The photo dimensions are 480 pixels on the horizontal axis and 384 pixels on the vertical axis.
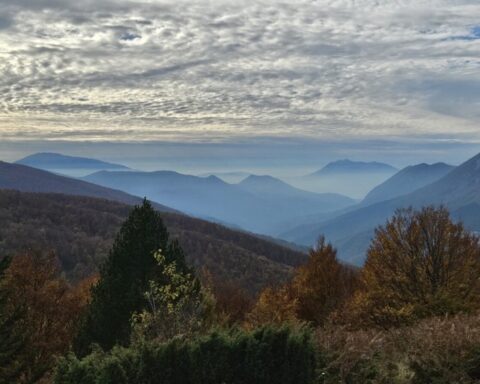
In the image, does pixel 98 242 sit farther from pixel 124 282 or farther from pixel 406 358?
pixel 406 358

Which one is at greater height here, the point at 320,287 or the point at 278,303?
the point at 320,287

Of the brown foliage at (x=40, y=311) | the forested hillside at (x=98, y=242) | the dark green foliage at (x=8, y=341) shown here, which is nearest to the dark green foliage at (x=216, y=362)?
the dark green foliage at (x=8, y=341)

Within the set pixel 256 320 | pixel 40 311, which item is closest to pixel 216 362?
pixel 256 320

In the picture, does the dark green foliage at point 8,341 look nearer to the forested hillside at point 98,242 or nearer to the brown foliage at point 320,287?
the brown foliage at point 320,287

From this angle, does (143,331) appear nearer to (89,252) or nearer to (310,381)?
(310,381)

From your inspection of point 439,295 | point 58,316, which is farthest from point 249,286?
point 439,295

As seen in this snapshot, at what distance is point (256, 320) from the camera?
33.2 metres

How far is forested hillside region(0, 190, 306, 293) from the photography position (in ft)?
419

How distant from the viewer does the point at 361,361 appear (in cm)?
1341

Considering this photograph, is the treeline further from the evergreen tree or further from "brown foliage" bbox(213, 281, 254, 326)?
"brown foliage" bbox(213, 281, 254, 326)

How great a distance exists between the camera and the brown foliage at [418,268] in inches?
1164

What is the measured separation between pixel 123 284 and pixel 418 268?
58.4 feet

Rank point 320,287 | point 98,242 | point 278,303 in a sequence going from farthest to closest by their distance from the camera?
1. point 98,242
2. point 320,287
3. point 278,303

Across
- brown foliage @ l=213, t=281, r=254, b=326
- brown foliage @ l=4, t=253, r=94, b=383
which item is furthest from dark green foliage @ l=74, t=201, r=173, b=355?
brown foliage @ l=213, t=281, r=254, b=326
